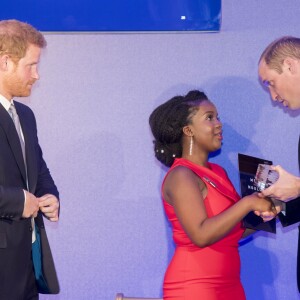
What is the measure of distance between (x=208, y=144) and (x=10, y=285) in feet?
3.71

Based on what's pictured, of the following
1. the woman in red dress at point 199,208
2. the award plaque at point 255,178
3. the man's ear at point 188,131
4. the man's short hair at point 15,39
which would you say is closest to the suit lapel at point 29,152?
the man's short hair at point 15,39

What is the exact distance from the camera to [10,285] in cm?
246

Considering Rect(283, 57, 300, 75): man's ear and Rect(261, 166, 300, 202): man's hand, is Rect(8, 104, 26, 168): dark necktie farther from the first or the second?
Rect(283, 57, 300, 75): man's ear

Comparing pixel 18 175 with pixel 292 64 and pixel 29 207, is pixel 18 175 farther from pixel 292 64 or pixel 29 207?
pixel 292 64

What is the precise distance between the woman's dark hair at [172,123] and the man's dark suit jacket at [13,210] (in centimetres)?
71

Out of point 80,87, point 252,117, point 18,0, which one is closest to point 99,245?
point 80,87

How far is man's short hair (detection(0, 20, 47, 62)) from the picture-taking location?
2.56 meters

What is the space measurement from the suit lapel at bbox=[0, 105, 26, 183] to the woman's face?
0.87 meters

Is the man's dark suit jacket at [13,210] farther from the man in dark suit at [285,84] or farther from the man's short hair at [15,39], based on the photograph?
the man in dark suit at [285,84]

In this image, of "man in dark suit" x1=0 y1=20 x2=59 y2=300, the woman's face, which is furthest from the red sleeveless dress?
"man in dark suit" x1=0 y1=20 x2=59 y2=300

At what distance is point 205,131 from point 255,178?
0.37m

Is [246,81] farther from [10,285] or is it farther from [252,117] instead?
[10,285]

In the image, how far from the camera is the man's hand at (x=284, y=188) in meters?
2.68

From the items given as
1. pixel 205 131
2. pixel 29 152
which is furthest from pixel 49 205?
pixel 205 131
